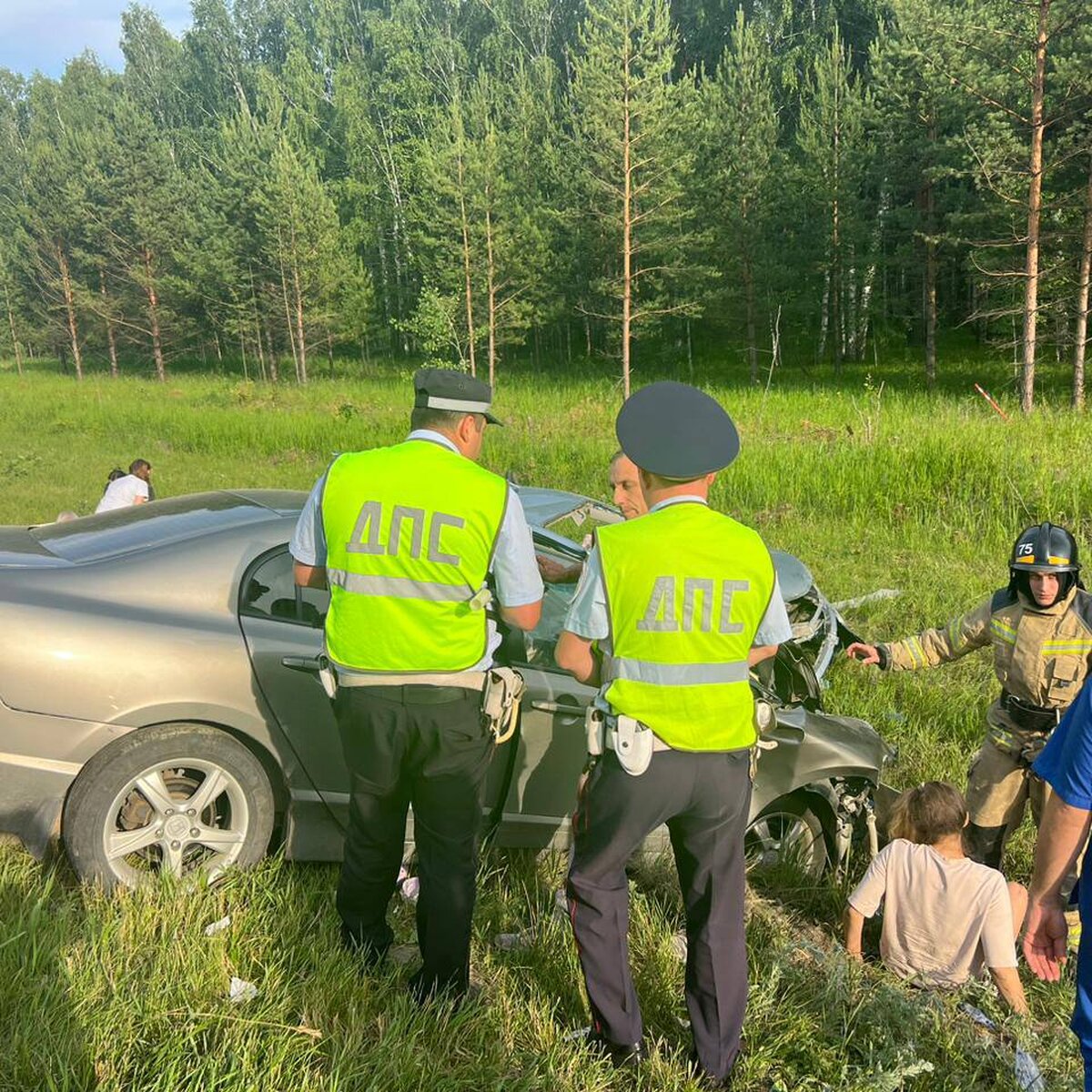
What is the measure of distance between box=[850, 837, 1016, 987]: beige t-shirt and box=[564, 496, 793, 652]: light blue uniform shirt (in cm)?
123

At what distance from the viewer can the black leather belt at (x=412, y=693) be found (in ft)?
7.83

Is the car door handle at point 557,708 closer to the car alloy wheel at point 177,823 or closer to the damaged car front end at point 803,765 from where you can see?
the damaged car front end at point 803,765

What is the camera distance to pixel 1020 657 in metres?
3.42

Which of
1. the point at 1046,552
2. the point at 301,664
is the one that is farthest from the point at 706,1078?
the point at 1046,552

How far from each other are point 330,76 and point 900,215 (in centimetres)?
5082

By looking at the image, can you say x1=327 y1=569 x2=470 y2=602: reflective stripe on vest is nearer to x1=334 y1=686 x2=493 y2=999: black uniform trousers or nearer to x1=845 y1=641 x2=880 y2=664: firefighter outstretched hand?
x1=334 y1=686 x2=493 y2=999: black uniform trousers

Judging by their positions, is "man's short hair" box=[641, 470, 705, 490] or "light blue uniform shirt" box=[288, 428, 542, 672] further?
"light blue uniform shirt" box=[288, 428, 542, 672]

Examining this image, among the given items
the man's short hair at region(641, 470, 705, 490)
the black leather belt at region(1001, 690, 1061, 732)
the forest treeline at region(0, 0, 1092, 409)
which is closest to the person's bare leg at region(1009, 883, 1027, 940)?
the black leather belt at region(1001, 690, 1061, 732)

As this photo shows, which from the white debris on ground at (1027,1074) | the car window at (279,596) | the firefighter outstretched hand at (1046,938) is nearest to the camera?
the firefighter outstretched hand at (1046,938)

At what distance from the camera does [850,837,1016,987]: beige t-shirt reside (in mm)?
2785

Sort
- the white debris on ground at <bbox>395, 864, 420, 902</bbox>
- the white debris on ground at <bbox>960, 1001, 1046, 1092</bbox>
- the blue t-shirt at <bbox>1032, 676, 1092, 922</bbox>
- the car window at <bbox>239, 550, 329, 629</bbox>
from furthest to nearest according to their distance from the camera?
the white debris on ground at <bbox>395, 864, 420, 902</bbox>
the car window at <bbox>239, 550, 329, 629</bbox>
the white debris on ground at <bbox>960, 1001, 1046, 1092</bbox>
the blue t-shirt at <bbox>1032, 676, 1092, 922</bbox>

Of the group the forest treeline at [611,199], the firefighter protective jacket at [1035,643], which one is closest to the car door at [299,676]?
the firefighter protective jacket at [1035,643]

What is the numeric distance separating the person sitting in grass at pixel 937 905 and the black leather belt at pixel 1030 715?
0.75 meters

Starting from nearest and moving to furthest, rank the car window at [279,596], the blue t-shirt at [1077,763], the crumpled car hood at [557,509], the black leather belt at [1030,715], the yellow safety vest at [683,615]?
the blue t-shirt at [1077,763], the yellow safety vest at [683,615], the car window at [279,596], the black leather belt at [1030,715], the crumpled car hood at [557,509]
